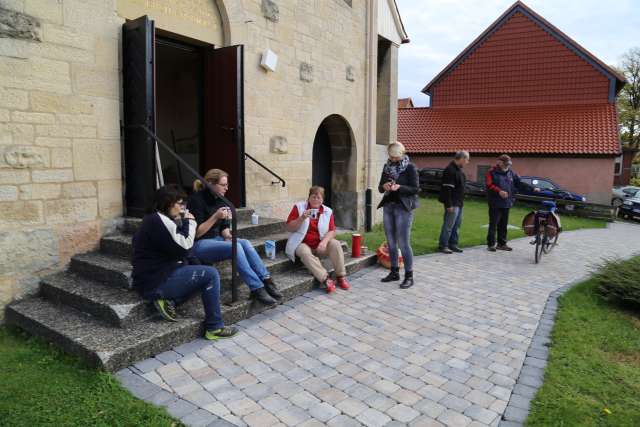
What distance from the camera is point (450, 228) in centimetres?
846

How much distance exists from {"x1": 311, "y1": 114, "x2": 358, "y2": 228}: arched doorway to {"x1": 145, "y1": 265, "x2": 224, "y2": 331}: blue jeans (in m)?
6.62

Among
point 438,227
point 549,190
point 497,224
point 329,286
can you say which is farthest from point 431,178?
point 329,286

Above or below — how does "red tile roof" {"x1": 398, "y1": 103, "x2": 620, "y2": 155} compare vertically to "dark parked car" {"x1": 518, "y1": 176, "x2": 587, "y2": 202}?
above

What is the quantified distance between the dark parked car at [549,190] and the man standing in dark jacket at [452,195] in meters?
12.7

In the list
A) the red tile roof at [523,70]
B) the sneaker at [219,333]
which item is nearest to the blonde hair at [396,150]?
the sneaker at [219,333]

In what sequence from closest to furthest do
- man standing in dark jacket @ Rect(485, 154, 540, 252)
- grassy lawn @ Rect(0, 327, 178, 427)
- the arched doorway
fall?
grassy lawn @ Rect(0, 327, 178, 427)
man standing in dark jacket @ Rect(485, 154, 540, 252)
the arched doorway

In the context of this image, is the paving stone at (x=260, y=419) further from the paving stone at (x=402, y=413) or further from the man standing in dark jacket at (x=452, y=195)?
the man standing in dark jacket at (x=452, y=195)

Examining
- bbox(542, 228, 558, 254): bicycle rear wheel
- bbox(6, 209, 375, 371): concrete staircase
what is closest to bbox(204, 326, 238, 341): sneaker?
bbox(6, 209, 375, 371): concrete staircase

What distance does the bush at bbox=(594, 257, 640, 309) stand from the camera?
5.84m

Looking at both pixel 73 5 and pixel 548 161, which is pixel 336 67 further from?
pixel 548 161

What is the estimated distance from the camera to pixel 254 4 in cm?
742

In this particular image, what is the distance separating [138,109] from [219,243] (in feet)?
6.34

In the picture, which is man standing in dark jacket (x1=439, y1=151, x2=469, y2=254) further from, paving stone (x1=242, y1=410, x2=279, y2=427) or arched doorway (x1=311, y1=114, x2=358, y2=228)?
paving stone (x1=242, y1=410, x2=279, y2=427)

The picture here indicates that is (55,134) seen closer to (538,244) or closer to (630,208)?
(538,244)
